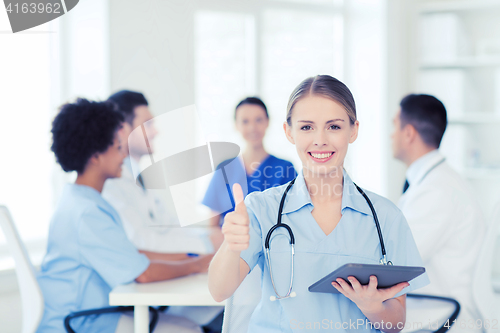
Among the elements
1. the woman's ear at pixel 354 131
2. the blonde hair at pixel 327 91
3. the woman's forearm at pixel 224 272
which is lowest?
the woman's forearm at pixel 224 272

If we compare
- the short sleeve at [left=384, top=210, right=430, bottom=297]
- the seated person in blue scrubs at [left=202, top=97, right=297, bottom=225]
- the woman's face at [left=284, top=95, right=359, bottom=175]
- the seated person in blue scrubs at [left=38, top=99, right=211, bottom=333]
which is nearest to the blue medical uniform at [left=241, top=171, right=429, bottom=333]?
the short sleeve at [left=384, top=210, right=430, bottom=297]

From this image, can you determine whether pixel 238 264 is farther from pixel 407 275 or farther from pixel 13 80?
pixel 13 80

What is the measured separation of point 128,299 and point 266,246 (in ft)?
1.87

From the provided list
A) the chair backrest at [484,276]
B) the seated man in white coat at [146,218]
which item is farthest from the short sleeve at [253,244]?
the chair backrest at [484,276]

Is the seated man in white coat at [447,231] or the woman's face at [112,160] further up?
the woman's face at [112,160]

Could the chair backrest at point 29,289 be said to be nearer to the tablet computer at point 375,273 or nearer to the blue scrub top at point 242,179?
the blue scrub top at point 242,179

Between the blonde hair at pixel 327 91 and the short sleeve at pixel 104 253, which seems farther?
the short sleeve at pixel 104 253

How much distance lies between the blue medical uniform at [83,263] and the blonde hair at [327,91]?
756mm

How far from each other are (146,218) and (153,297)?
669 millimetres

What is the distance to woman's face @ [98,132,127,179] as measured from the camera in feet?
5.12

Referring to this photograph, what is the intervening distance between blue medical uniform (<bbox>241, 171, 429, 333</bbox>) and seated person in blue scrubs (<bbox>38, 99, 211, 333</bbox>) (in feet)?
1.80

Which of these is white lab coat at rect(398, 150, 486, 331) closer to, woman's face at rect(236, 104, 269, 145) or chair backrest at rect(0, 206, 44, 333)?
woman's face at rect(236, 104, 269, 145)

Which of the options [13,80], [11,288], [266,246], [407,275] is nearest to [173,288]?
[266,246]

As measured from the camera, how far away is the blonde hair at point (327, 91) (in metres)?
0.95
